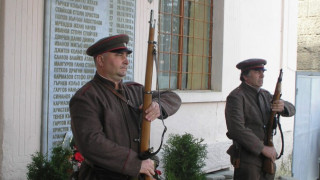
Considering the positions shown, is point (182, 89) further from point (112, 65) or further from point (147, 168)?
point (147, 168)

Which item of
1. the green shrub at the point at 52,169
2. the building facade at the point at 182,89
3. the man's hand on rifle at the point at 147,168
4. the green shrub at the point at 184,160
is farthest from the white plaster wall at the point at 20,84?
the man's hand on rifle at the point at 147,168

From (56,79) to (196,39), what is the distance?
9.86 ft

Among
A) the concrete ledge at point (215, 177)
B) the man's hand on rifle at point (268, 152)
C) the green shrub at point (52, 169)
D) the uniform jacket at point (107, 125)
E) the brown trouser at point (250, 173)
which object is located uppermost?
the uniform jacket at point (107, 125)

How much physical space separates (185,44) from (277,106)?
2.69m

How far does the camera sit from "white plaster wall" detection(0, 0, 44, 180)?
4281 mm

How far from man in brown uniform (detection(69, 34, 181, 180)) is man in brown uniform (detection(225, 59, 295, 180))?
4.95 feet

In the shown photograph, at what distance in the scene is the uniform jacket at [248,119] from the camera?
423cm

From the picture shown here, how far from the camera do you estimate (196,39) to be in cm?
694

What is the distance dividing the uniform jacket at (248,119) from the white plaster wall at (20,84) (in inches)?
83.8

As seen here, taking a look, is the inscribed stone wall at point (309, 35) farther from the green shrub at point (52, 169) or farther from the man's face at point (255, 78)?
the green shrub at point (52, 169)

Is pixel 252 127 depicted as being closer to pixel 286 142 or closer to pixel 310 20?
pixel 286 142

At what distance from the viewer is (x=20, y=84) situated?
439 cm

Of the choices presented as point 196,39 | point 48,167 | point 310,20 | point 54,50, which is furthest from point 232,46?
point 310,20

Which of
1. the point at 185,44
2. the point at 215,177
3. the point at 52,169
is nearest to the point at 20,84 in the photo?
the point at 52,169
